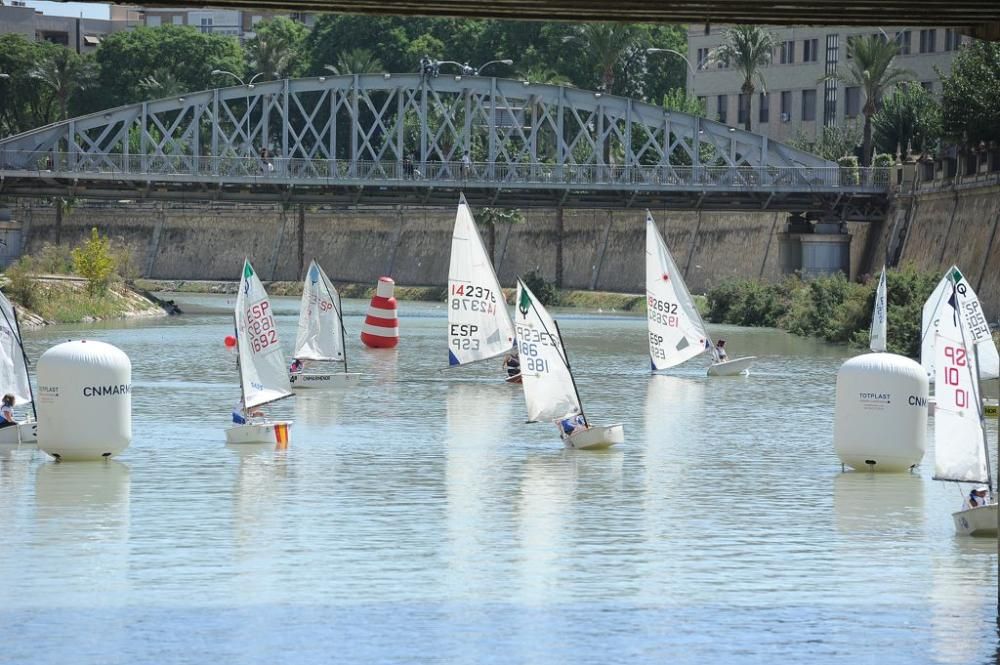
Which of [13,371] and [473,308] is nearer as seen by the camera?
[13,371]

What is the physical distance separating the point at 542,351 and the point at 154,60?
137m

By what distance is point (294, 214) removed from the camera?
157 metres

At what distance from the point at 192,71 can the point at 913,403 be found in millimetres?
149186

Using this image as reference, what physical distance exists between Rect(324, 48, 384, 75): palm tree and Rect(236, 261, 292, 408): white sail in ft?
386

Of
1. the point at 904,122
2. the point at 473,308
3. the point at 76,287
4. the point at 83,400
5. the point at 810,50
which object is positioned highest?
the point at 810,50

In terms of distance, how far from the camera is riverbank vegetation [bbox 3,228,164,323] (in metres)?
88.4

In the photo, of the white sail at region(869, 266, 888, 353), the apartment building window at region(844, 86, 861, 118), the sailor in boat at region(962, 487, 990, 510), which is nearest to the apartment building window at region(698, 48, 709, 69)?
the apartment building window at region(844, 86, 861, 118)

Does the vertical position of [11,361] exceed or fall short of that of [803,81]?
it falls short

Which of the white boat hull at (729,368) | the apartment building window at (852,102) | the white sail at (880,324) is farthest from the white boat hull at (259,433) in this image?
the apartment building window at (852,102)

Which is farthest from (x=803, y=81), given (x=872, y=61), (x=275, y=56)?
(x=275, y=56)

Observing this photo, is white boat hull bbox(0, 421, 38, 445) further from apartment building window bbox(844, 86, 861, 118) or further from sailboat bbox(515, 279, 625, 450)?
apartment building window bbox(844, 86, 861, 118)

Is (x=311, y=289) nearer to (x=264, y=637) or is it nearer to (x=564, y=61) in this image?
(x=264, y=637)

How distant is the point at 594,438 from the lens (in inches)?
1532

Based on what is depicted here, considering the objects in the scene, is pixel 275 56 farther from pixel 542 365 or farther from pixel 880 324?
pixel 542 365
